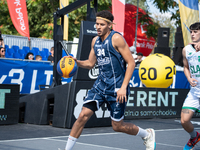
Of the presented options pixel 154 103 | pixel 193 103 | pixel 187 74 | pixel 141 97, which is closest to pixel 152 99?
pixel 154 103

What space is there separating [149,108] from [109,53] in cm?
640

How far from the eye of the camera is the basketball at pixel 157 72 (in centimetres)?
1136

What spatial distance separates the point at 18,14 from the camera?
19.1 metres

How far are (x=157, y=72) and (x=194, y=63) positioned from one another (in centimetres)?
588

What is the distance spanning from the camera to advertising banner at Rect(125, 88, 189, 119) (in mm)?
10453

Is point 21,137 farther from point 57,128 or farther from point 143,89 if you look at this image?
point 143,89

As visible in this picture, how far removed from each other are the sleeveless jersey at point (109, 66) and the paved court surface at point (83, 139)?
141 cm

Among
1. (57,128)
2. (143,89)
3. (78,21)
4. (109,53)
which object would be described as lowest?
(57,128)

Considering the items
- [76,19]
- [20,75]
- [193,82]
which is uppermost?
[76,19]

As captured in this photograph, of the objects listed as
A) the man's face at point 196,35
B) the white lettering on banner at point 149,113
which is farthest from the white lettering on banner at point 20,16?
the man's face at point 196,35

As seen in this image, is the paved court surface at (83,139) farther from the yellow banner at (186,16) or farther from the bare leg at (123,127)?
the yellow banner at (186,16)

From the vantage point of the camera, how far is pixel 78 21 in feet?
97.2

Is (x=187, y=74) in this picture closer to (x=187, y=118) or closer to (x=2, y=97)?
(x=187, y=118)

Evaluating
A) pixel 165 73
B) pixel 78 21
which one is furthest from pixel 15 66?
pixel 78 21
